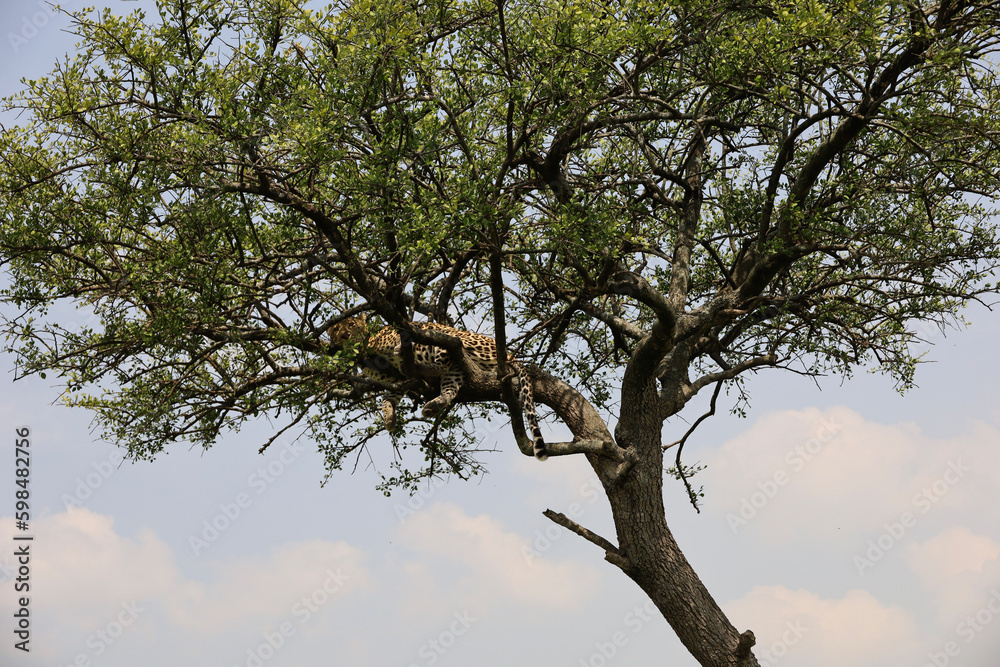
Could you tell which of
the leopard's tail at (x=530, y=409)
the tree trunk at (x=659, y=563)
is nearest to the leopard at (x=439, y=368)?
the leopard's tail at (x=530, y=409)

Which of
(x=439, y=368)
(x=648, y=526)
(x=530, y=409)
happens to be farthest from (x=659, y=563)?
(x=439, y=368)

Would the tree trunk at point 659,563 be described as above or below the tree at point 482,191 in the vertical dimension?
Answer: below

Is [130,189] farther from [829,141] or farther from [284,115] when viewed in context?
[829,141]

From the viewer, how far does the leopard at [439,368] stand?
887cm

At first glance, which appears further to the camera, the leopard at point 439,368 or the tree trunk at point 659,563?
the leopard at point 439,368

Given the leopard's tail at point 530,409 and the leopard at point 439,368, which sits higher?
the leopard at point 439,368

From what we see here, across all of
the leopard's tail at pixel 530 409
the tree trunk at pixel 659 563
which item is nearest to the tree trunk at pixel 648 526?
the tree trunk at pixel 659 563

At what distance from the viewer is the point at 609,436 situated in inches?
370

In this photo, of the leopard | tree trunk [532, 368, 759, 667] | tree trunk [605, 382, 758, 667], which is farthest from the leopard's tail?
tree trunk [605, 382, 758, 667]

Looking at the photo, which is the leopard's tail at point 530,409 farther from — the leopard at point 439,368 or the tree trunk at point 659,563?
the tree trunk at point 659,563

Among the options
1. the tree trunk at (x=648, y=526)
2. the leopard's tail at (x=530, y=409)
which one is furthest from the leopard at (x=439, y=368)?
the tree trunk at (x=648, y=526)

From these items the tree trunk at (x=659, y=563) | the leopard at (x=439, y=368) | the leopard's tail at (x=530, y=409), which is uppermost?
the leopard at (x=439, y=368)

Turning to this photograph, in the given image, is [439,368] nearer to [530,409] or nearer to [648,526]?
[530,409]

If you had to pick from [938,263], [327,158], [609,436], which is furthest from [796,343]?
[327,158]
